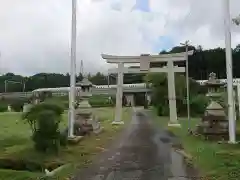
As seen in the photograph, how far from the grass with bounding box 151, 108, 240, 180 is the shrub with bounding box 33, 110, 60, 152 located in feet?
14.2

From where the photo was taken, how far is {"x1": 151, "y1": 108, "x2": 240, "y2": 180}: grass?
31.9 feet

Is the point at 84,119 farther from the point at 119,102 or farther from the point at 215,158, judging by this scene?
the point at 215,158

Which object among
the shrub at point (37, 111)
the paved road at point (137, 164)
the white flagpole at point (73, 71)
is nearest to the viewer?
the paved road at point (137, 164)

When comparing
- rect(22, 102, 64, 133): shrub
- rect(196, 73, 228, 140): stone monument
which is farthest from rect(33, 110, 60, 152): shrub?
rect(196, 73, 228, 140): stone monument

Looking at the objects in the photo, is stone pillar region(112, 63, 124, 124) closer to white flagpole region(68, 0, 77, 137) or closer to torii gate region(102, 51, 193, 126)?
torii gate region(102, 51, 193, 126)

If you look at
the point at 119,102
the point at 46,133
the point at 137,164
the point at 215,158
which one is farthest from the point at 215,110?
the point at 119,102

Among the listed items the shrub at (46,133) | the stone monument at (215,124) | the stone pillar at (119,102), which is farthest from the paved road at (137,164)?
the stone pillar at (119,102)

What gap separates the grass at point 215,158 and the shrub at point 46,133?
4.34 meters

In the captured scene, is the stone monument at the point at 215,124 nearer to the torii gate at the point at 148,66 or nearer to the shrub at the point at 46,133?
the shrub at the point at 46,133

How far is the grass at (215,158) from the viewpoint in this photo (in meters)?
9.73

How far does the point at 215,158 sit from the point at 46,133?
5.23 meters

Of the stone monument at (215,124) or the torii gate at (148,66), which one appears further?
the torii gate at (148,66)

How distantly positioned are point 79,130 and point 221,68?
5492 cm

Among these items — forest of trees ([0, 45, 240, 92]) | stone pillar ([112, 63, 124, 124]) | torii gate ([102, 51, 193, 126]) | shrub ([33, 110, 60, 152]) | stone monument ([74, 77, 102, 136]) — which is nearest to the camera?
shrub ([33, 110, 60, 152])
